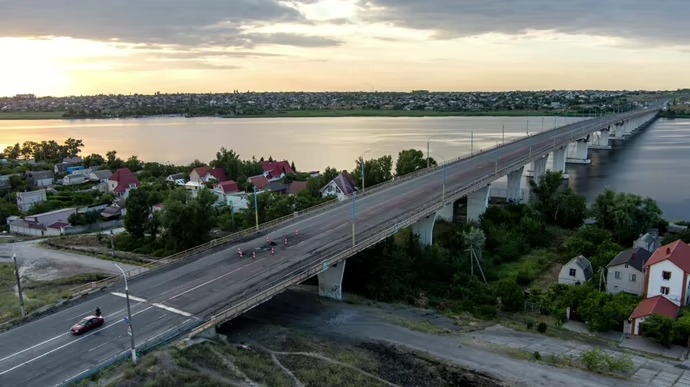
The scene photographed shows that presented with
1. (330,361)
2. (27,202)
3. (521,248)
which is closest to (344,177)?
(521,248)

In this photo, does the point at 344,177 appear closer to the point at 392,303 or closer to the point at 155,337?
the point at 392,303

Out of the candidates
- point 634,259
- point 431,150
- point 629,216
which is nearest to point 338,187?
point 629,216

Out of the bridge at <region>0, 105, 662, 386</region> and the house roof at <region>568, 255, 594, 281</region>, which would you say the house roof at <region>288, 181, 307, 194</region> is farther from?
the house roof at <region>568, 255, 594, 281</region>

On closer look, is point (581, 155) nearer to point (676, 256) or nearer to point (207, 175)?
point (207, 175)

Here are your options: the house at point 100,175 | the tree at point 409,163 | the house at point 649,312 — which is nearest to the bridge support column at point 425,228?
the house at point 649,312

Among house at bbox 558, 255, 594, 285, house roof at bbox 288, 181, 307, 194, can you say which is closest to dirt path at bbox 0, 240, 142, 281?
house roof at bbox 288, 181, 307, 194

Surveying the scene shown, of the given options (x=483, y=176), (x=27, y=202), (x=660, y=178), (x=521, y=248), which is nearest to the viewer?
(x=521, y=248)
